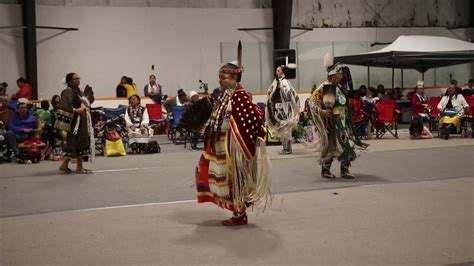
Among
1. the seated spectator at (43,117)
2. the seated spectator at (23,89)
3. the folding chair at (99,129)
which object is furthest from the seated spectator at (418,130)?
the seated spectator at (23,89)

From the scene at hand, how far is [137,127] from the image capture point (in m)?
9.38

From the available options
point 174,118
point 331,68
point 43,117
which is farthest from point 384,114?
point 43,117

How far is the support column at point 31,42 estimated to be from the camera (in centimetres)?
1279

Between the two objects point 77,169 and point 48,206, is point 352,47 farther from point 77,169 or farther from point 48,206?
point 48,206

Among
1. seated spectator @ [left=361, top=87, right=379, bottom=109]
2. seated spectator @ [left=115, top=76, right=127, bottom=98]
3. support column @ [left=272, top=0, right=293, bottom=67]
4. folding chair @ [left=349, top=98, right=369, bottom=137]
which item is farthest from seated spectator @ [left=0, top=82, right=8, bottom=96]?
seated spectator @ [left=361, top=87, right=379, bottom=109]

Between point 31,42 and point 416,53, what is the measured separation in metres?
7.96

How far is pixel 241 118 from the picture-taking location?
14.1 feet

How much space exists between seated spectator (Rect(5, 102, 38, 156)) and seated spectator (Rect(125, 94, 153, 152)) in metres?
1.38

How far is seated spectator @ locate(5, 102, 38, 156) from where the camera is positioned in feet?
28.7

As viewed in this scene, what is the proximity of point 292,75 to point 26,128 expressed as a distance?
6.15m

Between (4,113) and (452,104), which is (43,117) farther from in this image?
(452,104)

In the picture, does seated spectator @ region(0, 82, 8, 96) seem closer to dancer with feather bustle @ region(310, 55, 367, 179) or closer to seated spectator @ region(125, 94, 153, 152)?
seated spectator @ region(125, 94, 153, 152)

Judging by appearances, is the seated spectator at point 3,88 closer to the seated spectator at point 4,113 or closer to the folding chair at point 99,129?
the seated spectator at point 4,113

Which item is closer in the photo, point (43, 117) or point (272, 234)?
point (272, 234)
